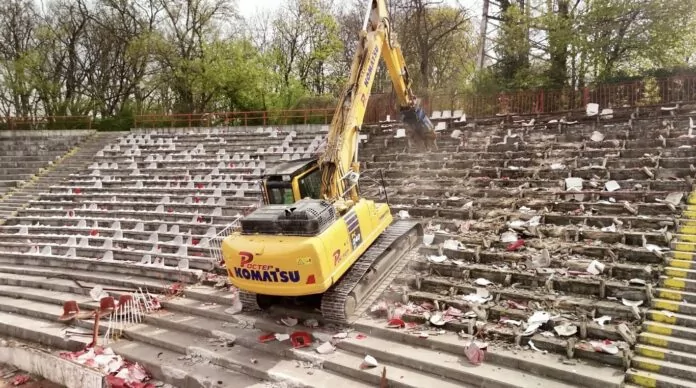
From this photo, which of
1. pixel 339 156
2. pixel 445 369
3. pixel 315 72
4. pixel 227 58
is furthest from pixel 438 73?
pixel 445 369

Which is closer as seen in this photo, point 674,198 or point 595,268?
point 595,268

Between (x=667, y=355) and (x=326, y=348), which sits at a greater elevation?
(x=667, y=355)

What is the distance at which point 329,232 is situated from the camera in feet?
21.0

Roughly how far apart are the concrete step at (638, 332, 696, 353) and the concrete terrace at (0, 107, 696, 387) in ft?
0.08

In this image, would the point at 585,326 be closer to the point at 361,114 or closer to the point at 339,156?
the point at 339,156

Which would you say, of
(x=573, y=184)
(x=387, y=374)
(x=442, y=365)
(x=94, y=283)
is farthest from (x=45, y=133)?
(x=442, y=365)

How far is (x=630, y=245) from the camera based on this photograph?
295 inches

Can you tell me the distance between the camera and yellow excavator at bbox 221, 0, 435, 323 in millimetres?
6199

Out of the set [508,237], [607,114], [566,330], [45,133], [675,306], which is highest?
[45,133]

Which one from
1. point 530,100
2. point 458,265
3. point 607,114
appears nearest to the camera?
point 458,265

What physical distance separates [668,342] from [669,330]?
0.23 m

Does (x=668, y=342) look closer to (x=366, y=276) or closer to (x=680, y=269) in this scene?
(x=680, y=269)

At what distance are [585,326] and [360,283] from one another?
3.04 meters

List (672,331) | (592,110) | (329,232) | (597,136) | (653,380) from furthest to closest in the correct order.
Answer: (592,110)
(597,136)
(329,232)
(672,331)
(653,380)
